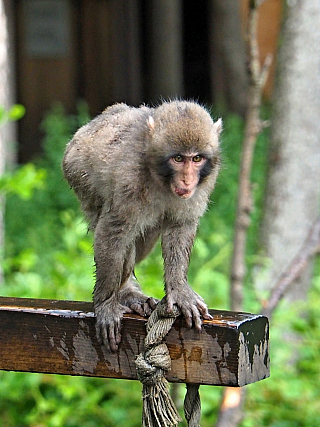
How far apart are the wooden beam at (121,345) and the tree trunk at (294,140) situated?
3.60 m

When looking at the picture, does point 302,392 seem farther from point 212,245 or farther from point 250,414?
point 212,245

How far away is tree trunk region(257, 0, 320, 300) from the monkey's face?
9.96ft

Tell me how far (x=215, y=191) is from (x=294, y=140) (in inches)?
135

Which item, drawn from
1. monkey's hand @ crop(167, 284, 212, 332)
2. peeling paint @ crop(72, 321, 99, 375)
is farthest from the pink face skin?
peeling paint @ crop(72, 321, 99, 375)

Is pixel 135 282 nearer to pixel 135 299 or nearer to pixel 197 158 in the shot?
pixel 135 299

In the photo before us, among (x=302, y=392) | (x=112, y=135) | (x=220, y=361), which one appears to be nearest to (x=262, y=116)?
(x=302, y=392)

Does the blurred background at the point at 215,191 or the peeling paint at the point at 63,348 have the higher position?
the blurred background at the point at 215,191

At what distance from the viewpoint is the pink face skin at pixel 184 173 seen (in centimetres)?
318

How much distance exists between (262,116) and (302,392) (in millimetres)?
6551

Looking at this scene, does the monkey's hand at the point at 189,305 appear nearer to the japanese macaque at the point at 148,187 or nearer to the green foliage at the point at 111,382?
the japanese macaque at the point at 148,187

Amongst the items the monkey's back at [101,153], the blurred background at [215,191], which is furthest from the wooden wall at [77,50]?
the monkey's back at [101,153]

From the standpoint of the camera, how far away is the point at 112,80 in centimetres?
1246

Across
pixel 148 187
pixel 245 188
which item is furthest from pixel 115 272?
pixel 245 188

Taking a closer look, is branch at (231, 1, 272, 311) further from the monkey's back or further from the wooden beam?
the wooden beam
